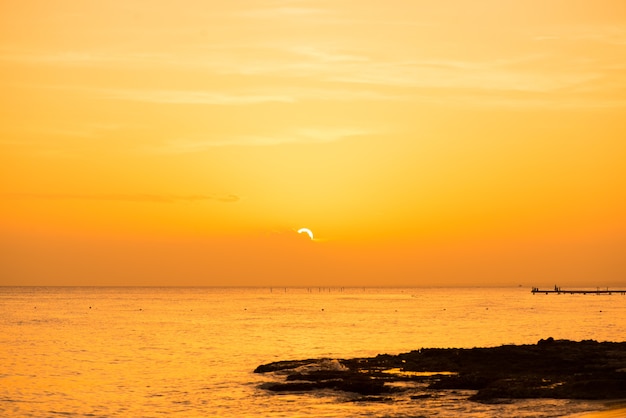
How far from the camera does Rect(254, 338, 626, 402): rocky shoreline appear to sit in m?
42.3

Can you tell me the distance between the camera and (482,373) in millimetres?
49688

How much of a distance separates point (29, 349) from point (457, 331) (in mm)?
54161

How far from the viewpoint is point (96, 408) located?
1703 inches

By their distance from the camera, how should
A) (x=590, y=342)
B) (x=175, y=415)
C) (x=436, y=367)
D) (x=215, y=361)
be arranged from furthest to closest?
(x=215, y=361) < (x=590, y=342) < (x=436, y=367) < (x=175, y=415)

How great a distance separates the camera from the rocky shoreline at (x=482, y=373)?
42.3m

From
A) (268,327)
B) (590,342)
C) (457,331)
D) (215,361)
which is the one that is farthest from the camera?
(268,327)

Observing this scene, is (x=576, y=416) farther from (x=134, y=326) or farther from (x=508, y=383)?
(x=134, y=326)

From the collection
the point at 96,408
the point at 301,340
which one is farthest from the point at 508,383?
the point at 301,340

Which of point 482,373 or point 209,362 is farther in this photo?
point 209,362

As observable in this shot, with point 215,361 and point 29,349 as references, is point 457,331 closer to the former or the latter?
point 215,361

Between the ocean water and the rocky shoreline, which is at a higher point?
the rocky shoreline

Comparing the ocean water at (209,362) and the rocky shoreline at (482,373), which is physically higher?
the rocky shoreline at (482,373)

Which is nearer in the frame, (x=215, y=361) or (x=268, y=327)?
(x=215, y=361)

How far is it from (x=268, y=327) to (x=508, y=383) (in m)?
75.0
